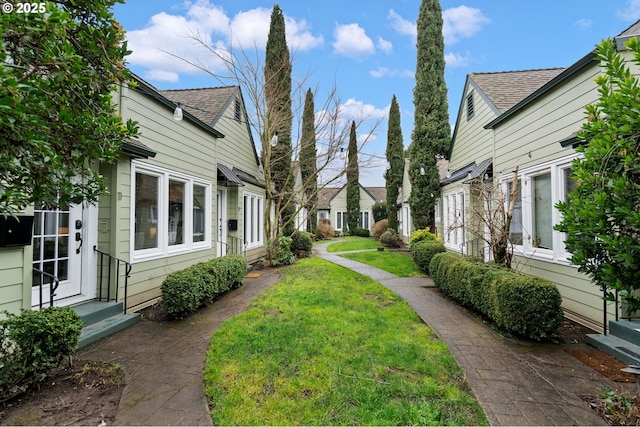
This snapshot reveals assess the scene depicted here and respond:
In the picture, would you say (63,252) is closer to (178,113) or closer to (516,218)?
(178,113)

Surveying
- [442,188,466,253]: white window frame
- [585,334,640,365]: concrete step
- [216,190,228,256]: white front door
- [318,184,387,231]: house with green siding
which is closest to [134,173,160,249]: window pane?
[216,190,228,256]: white front door

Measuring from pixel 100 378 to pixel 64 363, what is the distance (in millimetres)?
Answer: 595

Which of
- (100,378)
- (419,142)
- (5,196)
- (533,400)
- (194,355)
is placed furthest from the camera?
(419,142)

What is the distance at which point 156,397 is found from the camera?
114 inches

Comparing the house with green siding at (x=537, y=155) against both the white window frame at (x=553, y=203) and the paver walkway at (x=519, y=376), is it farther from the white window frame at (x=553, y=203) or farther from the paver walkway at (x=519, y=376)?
the paver walkway at (x=519, y=376)

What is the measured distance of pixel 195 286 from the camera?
5297 mm

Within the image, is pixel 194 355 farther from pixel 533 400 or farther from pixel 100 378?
pixel 533 400

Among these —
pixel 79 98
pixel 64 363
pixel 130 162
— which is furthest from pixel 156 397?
pixel 130 162

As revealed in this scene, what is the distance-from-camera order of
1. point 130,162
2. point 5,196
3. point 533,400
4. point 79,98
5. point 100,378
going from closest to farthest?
1. point 5,196
2. point 79,98
3. point 533,400
4. point 100,378
5. point 130,162

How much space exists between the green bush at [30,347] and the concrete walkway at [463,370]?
2.49 ft

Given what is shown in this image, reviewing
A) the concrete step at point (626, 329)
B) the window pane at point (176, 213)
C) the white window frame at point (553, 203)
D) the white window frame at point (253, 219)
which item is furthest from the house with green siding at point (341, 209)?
the concrete step at point (626, 329)

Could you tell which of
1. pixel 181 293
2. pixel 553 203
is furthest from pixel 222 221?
pixel 553 203

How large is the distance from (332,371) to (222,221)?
23.9 feet

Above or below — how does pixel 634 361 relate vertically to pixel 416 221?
below
